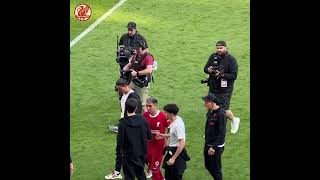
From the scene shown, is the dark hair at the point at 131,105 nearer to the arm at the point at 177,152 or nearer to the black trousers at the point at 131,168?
the black trousers at the point at 131,168

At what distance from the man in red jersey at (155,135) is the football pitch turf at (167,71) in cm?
95

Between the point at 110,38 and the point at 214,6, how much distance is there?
11.8 ft

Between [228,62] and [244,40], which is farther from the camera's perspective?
[244,40]

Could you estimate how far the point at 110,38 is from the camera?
67.8 ft

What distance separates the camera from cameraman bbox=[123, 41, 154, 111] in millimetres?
14703

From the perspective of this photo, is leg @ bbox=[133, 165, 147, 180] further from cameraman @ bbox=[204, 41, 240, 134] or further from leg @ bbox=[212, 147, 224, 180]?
cameraman @ bbox=[204, 41, 240, 134]

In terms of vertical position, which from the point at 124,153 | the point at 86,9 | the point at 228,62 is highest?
the point at 86,9

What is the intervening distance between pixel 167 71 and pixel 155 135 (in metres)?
6.32

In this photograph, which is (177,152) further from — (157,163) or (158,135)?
(157,163)

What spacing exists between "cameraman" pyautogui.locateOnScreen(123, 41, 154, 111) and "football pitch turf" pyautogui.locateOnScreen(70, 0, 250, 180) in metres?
1.03

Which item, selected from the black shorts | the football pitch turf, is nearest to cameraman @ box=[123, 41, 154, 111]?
the football pitch turf

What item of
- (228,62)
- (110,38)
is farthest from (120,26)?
(228,62)

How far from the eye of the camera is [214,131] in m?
12.1

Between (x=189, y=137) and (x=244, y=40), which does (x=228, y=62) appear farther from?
(x=244, y=40)
